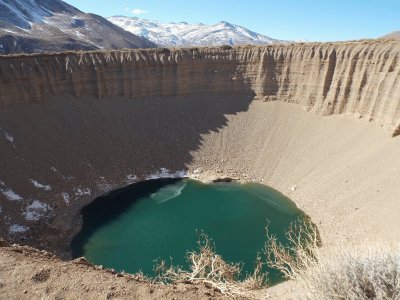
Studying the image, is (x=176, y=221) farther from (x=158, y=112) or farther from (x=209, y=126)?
(x=158, y=112)

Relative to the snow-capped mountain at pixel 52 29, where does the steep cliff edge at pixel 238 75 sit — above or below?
above

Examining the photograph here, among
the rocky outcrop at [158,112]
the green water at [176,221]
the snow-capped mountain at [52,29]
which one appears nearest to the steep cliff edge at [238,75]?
the rocky outcrop at [158,112]

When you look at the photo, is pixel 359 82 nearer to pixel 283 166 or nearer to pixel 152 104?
pixel 283 166

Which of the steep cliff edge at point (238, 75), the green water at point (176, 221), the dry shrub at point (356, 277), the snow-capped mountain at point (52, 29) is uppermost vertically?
the dry shrub at point (356, 277)

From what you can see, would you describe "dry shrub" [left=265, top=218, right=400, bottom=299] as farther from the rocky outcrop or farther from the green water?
the rocky outcrop

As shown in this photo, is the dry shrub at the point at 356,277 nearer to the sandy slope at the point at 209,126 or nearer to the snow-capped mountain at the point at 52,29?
the sandy slope at the point at 209,126

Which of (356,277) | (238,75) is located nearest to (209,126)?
(238,75)
